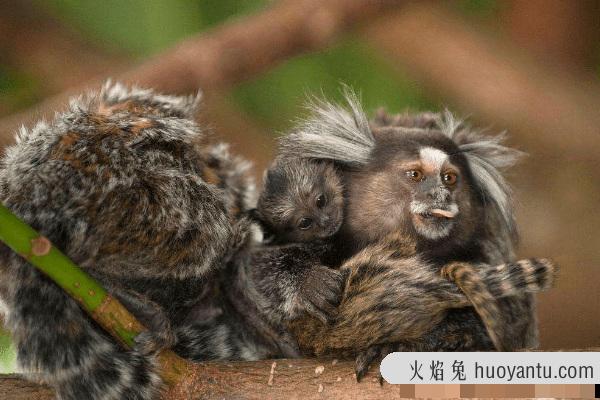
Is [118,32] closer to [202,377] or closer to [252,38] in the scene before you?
[252,38]

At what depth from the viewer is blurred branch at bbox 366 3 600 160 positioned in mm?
3162

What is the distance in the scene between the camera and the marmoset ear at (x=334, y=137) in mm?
1636

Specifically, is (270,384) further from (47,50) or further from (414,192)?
(47,50)

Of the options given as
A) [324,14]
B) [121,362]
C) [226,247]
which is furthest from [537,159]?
[121,362]

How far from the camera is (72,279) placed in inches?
45.8

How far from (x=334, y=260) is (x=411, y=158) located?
26 cm

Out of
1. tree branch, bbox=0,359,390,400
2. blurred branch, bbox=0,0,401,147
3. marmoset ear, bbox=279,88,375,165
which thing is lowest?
tree branch, bbox=0,359,390,400

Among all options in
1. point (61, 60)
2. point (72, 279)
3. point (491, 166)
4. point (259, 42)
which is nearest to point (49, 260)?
point (72, 279)

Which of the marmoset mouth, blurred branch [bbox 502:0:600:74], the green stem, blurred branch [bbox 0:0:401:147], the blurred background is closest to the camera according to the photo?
the green stem

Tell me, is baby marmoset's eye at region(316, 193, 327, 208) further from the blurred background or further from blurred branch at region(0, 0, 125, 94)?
blurred branch at region(0, 0, 125, 94)

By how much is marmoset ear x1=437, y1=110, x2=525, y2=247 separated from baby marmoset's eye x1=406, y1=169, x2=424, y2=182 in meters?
0.20

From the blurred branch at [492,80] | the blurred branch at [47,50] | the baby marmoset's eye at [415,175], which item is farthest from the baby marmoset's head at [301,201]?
the blurred branch at [47,50]

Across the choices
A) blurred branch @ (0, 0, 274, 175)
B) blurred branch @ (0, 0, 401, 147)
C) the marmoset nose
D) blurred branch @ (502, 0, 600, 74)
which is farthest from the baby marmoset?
blurred branch @ (502, 0, 600, 74)

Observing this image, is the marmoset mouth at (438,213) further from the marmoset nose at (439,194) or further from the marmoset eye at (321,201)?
the marmoset eye at (321,201)
